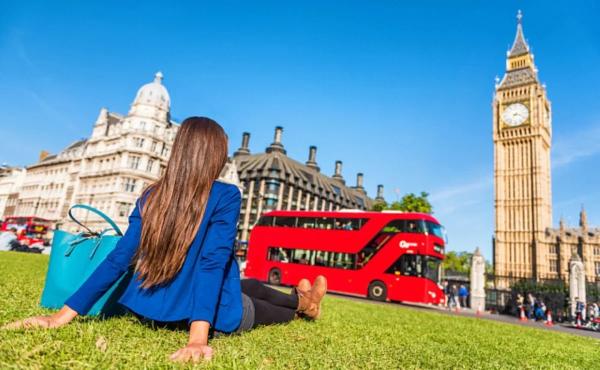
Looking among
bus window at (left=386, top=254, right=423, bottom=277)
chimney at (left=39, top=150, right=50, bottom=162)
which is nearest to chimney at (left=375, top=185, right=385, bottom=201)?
chimney at (left=39, top=150, right=50, bottom=162)

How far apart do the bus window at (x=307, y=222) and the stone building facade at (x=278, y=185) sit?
3294 centimetres

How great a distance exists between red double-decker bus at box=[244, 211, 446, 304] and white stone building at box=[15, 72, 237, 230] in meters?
28.0

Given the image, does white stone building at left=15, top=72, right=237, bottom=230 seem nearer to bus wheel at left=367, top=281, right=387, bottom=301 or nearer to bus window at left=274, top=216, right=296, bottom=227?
bus window at left=274, top=216, right=296, bottom=227

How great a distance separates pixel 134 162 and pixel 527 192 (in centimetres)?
6585

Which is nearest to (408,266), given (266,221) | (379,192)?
(266,221)

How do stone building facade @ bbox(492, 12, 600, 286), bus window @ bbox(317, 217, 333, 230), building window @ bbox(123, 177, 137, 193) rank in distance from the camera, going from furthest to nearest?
1. stone building facade @ bbox(492, 12, 600, 286)
2. building window @ bbox(123, 177, 137, 193)
3. bus window @ bbox(317, 217, 333, 230)

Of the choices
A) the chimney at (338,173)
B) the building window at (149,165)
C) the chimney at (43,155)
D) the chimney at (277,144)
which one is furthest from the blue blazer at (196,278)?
the chimney at (338,173)

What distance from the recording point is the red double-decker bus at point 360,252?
16469mm

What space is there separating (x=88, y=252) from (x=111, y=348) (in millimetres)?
1273

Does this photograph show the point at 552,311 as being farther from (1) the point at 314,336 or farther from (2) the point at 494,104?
(2) the point at 494,104

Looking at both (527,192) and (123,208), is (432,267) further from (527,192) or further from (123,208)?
(527,192)

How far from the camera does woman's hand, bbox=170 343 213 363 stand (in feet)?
6.52

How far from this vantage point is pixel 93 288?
232cm

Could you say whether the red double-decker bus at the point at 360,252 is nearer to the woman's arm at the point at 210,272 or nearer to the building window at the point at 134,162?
the woman's arm at the point at 210,272
